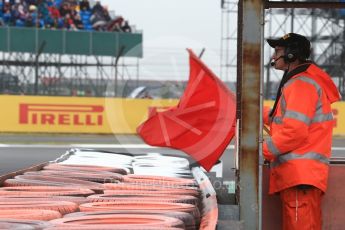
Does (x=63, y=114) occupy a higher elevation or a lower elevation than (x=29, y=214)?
lower

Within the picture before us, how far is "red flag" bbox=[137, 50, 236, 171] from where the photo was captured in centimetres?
451

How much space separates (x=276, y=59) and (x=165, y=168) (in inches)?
57.0

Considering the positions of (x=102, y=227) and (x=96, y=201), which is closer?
(x=102, y=227)

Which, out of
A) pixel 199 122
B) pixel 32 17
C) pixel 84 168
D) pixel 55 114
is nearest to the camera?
pixel 199 122

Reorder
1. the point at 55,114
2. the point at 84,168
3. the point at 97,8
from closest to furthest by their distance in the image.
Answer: the point at 84,168
the point at 55,114
the point at 97,8

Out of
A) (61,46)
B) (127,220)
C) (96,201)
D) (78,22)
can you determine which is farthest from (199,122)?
(78,22)

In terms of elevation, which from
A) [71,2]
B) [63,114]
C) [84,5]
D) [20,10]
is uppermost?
[71,2]

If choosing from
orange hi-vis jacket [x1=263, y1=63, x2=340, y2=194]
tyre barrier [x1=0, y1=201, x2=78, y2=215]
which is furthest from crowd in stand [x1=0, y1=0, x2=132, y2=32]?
tyre barrier [x1=0, y1=201, x2=78, y2=215]

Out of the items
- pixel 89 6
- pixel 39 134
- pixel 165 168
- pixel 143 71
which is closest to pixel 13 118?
pixel 39 134

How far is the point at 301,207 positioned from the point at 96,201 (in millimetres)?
1380

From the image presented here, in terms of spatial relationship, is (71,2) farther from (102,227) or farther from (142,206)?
(102,227)

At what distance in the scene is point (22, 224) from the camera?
281cm

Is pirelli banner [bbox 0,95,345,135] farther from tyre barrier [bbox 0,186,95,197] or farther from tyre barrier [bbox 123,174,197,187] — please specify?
tyre barrier [bbox 0,186,95,197]

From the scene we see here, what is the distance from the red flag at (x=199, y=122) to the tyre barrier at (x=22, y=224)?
69.2 inches
